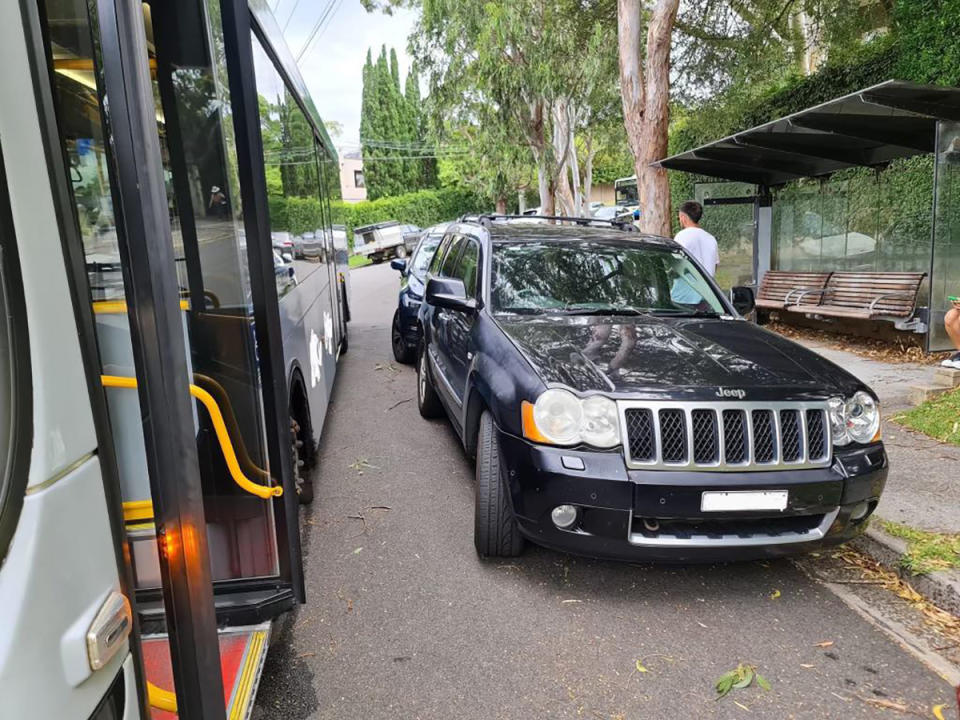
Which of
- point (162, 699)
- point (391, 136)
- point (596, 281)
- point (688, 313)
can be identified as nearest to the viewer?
point (162, 699)

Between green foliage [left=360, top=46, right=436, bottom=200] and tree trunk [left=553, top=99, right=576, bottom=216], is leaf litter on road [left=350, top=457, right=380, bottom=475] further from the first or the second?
green foliage [left=360, top=46, right=436, bottom=200]

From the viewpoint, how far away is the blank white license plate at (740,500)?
A: 307 centimetres

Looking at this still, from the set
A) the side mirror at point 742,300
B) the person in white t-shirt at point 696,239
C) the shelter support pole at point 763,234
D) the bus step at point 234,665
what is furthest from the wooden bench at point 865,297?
the bus step at point 234,665

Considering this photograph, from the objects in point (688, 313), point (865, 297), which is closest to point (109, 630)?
point (688, 313)

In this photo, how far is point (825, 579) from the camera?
3635 mm

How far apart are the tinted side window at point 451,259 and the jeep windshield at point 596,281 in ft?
3.99

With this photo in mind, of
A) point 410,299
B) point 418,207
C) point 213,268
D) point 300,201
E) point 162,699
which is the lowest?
point 162,699

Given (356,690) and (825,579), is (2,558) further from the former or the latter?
(825,579)

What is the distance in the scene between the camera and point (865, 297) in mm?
9102

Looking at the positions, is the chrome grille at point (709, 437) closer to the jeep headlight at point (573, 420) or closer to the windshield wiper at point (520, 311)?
the jeep headlight at point (573, 420)

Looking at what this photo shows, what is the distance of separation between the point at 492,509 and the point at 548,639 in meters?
0.73

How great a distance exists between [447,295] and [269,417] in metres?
2.24

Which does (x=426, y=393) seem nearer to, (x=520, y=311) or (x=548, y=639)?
(x=520, y=311)

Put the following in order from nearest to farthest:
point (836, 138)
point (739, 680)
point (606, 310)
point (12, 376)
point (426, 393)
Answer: point (12, 376) < point (739, 680) < point (606, 310) < point (426, 393) < point (836, 138)
